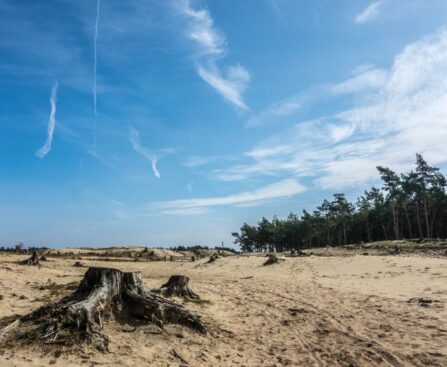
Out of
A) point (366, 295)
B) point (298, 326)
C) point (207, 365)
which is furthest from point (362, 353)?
point (366, 295)

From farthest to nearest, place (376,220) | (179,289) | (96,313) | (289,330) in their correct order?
(376,220) → (179,289) → (289,330) → (96,313)

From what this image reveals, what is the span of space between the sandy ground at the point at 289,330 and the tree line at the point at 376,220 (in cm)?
5591

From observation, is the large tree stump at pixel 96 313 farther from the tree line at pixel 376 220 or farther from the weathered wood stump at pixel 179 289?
the tree line at pixel 376 220

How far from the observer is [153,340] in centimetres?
882

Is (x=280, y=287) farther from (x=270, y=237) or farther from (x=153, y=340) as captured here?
(x=270, y=237)

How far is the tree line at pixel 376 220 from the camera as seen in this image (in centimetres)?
7269

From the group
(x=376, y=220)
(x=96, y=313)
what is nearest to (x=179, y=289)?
(x=96, y=313)

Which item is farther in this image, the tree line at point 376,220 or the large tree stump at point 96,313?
the tree line at point 376,220

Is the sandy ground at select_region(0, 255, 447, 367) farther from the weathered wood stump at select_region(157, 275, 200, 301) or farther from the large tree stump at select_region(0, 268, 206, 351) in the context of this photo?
the weathered wood stump at select_region(157, 275, 200, 301)

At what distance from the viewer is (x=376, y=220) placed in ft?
300

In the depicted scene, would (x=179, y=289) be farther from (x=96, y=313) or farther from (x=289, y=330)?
(x=96, y=313)

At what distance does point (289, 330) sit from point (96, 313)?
5018 mm

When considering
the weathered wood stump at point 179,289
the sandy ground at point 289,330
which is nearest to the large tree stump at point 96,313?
the sandy ground at point 289,330

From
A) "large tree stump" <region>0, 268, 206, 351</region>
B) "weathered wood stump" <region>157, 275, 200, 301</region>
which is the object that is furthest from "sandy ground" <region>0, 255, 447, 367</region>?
"weathered wood stump" <region>157, 275, 200, 301</region>
